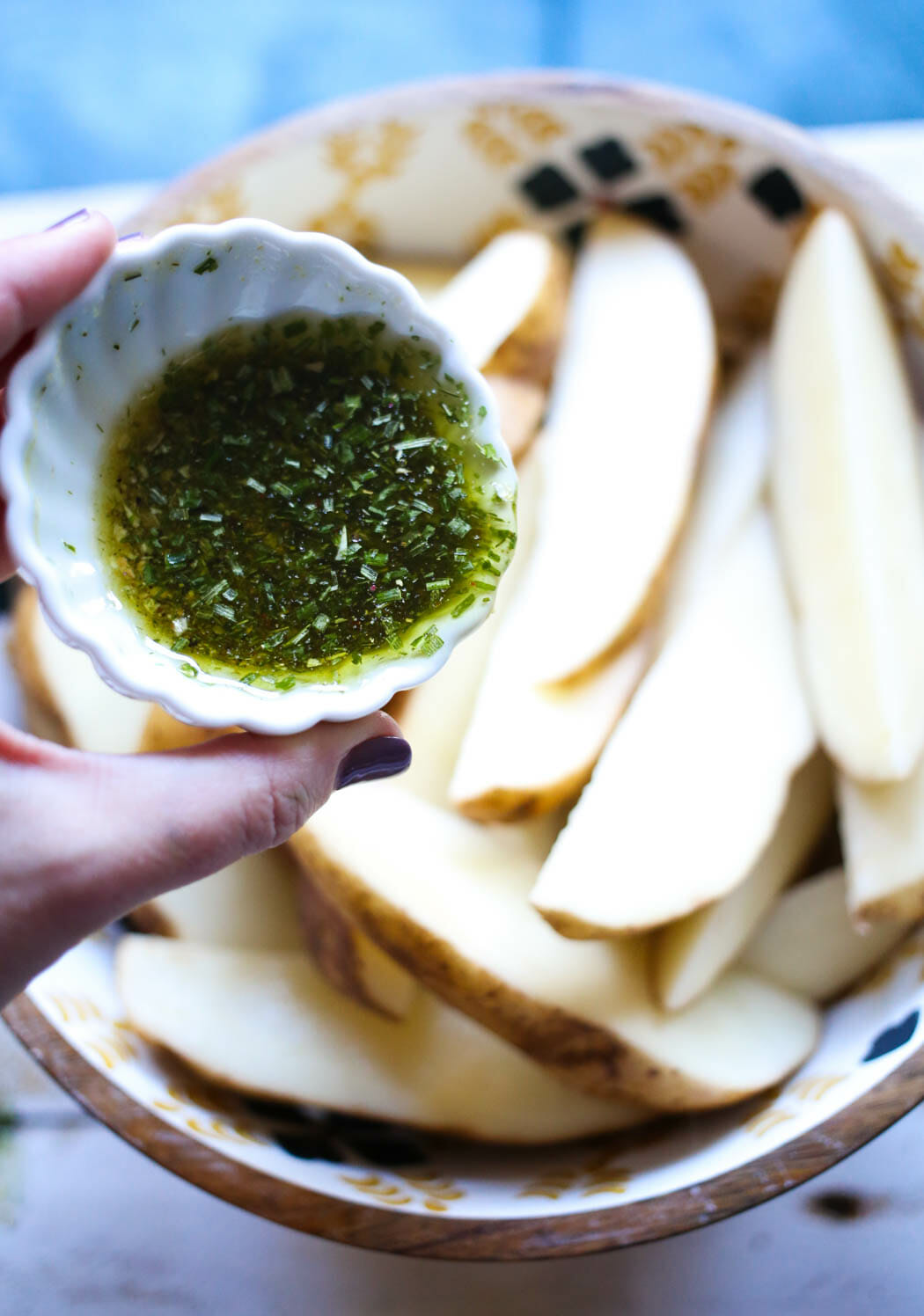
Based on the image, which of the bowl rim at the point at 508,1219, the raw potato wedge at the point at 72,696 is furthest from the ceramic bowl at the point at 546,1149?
the raw potato wedge at the point at 72,696

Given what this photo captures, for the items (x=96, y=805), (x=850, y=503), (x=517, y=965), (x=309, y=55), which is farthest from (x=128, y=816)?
(x=309, y=55)

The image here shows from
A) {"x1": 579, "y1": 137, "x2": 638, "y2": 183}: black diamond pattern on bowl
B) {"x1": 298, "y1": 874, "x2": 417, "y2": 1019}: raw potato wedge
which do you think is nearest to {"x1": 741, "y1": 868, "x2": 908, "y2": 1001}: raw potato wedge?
{"x1": 298, "y1": 874, "x2": 417, "y2": 1019}: raw potato wedge

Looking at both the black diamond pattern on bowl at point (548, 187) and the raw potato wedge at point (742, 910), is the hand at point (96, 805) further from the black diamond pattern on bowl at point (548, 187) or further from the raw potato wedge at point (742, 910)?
the black diamond pattern on bowl at point (548, 187)

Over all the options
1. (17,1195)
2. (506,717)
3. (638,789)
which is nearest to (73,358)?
(506,717)

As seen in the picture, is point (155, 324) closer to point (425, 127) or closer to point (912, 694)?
point (425, 127)

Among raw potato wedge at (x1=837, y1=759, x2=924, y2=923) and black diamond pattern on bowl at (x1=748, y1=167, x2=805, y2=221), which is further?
black diamond pattern on bowl at (x1=748, y1=167, x2=805, y2=221)

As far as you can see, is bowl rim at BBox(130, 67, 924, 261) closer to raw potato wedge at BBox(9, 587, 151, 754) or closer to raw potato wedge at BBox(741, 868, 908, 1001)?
raw potato wedge at BBox(9, 587, 151, 754)

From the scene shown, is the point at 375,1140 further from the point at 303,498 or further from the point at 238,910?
the point at 303,498
